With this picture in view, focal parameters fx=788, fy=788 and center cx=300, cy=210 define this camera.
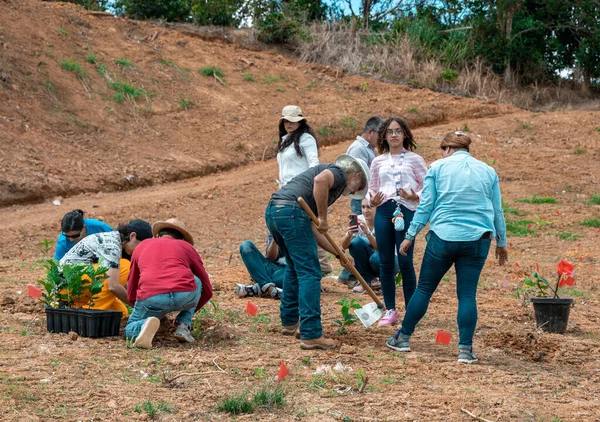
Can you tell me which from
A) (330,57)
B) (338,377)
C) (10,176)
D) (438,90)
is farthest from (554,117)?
(338,377)

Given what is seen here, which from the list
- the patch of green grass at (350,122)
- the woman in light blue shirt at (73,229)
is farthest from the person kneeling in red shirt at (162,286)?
the patch of green grass at (350,122)

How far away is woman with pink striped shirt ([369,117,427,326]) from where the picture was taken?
6.52 meters

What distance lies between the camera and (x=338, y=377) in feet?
16.2

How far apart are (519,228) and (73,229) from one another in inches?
332

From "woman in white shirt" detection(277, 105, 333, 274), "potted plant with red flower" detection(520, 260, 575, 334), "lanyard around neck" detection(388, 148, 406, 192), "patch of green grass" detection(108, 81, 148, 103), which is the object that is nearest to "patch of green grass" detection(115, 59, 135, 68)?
"patch of green grass" detection(108, 81, 148, 103)

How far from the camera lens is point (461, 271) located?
5.51m

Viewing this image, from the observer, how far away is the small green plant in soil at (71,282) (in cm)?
582

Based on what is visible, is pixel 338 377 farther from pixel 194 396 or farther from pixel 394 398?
pixel 194 396

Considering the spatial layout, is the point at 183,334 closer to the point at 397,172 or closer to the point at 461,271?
the point at 461,271

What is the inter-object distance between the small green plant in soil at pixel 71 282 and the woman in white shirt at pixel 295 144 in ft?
8.05

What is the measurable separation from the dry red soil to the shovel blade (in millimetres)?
131

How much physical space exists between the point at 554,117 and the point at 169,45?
34.5 ft

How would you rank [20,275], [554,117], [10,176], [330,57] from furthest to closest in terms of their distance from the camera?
1. [330,57]
2. [554,117]
3. [10,176]
4. [20,275]

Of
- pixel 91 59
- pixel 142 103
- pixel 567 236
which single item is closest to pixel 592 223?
pixel 567 236
